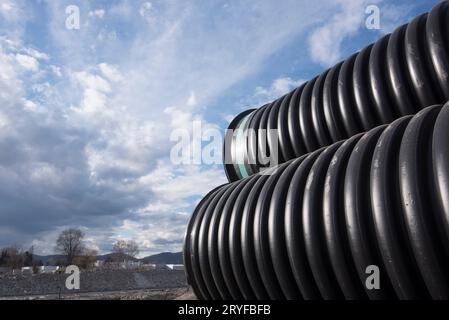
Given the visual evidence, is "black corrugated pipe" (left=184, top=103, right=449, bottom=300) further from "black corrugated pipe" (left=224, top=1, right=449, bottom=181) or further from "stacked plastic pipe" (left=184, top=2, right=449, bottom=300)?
"black corrugated pipe" (left=224, top=1, right=449, bottom=181)

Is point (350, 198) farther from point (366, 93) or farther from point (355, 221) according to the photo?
point (366, 93)

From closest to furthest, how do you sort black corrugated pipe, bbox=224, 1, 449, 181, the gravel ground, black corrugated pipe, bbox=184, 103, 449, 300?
black corrugated pipe, bbox=184, 103, 449, 300 < black corrugated pipe, bbox=224, 1, 449, 181 < the gravel ground

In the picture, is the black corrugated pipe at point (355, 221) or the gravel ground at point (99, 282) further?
the gravel ground at point (99, 282)

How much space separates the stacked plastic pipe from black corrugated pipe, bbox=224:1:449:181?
1 cm

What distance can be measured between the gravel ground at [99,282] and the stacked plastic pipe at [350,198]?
77.0 ft

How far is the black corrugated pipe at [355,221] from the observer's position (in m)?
2.64

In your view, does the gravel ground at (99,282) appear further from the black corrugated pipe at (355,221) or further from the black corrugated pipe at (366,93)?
the black corrugated pipe at (355,221)

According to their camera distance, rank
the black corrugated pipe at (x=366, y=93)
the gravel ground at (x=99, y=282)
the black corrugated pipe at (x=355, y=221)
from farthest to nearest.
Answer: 1. the gravel ground at (x=99, y=282)
2. the black corrugated pipe at (x=366, y=93)
3. the black corrugated pipe at (x=355, y=221)

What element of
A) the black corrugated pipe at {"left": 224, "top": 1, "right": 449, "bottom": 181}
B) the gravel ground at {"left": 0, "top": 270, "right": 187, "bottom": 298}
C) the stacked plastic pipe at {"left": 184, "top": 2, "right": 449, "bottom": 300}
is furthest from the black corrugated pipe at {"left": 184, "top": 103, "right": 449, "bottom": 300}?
the gravel ground at {"left": 0, "top": 270, "right": 187, "bottom": 298}

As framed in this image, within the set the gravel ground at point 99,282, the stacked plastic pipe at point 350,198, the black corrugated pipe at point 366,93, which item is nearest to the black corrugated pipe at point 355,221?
the stacked plastic pipe at point 350,198

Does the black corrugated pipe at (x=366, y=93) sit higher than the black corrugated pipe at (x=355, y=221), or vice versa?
the black corrugated pipe at (x=366, y=93)

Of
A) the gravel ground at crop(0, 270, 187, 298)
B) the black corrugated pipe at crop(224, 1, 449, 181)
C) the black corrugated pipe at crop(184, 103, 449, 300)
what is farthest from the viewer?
the gravel ground at crop(0, 270, 187, 298)

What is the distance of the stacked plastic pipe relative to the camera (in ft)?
8.98
